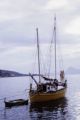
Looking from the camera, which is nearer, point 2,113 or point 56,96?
point 2,113

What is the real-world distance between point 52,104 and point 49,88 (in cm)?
526

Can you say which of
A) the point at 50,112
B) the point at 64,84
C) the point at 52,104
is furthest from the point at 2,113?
the point at 64,84

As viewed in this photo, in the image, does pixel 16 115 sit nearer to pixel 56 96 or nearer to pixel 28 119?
pixel 28 119

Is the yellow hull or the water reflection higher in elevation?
the yellow hull

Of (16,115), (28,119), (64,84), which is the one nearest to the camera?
(28,119)

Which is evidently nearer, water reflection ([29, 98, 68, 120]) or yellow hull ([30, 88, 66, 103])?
water reflection ([29, 98, 68, 120])

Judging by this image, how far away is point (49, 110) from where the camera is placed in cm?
7719

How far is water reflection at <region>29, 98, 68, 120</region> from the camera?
68125 mm

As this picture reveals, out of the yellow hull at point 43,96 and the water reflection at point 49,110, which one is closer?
the water reflection at point 49,110

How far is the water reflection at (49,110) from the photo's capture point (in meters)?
68.1

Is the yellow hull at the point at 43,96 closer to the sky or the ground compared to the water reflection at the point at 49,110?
closer to the sky

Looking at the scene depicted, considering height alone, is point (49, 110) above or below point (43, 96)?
below

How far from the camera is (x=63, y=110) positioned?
253ft

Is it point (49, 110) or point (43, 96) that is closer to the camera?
point (49, 110)
